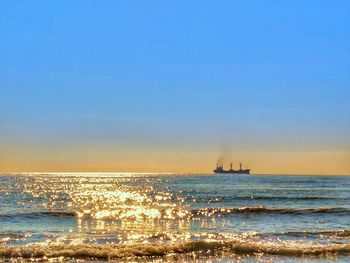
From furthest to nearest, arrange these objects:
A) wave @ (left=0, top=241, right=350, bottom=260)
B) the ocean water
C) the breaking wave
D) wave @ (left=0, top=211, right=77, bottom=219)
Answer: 1. the breaking wave
2. wave @ (left=0, top=211, right=77, bottom=219)
3. the ocean water
4. wave @ (left=0, top=241, right=350, bottom=260)

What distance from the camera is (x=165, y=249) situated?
23000 mm

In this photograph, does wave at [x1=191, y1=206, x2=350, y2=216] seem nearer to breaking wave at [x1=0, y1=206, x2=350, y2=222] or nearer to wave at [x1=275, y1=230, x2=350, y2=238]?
breaking wave at [x1=0, y1=206, x2=350, y2=222]

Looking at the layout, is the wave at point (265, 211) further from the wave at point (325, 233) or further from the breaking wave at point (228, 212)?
the wave at point (325, 233)

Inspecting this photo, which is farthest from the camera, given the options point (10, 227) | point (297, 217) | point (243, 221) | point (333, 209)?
point (333, 209)

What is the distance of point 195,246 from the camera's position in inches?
940

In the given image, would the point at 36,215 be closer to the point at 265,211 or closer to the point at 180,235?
the point at 180,235

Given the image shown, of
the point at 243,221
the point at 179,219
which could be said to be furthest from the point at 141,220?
the point at 243,221

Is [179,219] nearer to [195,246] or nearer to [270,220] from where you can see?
A: [270,220]

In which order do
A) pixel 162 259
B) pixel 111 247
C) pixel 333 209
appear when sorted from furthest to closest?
pixel 333 209 → pixel 111 247 → pixel 162 259

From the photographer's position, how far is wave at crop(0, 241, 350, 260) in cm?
2169

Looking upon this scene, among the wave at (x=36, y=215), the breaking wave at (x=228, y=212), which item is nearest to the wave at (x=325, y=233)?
the breaking wave at (x=228, y=212)

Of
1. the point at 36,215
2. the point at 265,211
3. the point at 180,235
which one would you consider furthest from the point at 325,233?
the point at 36,215

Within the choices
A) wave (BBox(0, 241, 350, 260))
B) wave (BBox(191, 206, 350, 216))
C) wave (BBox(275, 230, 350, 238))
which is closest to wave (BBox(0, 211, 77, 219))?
wave (BBox(191, 206, 350, 216))

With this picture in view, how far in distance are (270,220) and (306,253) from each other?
15.6 m
